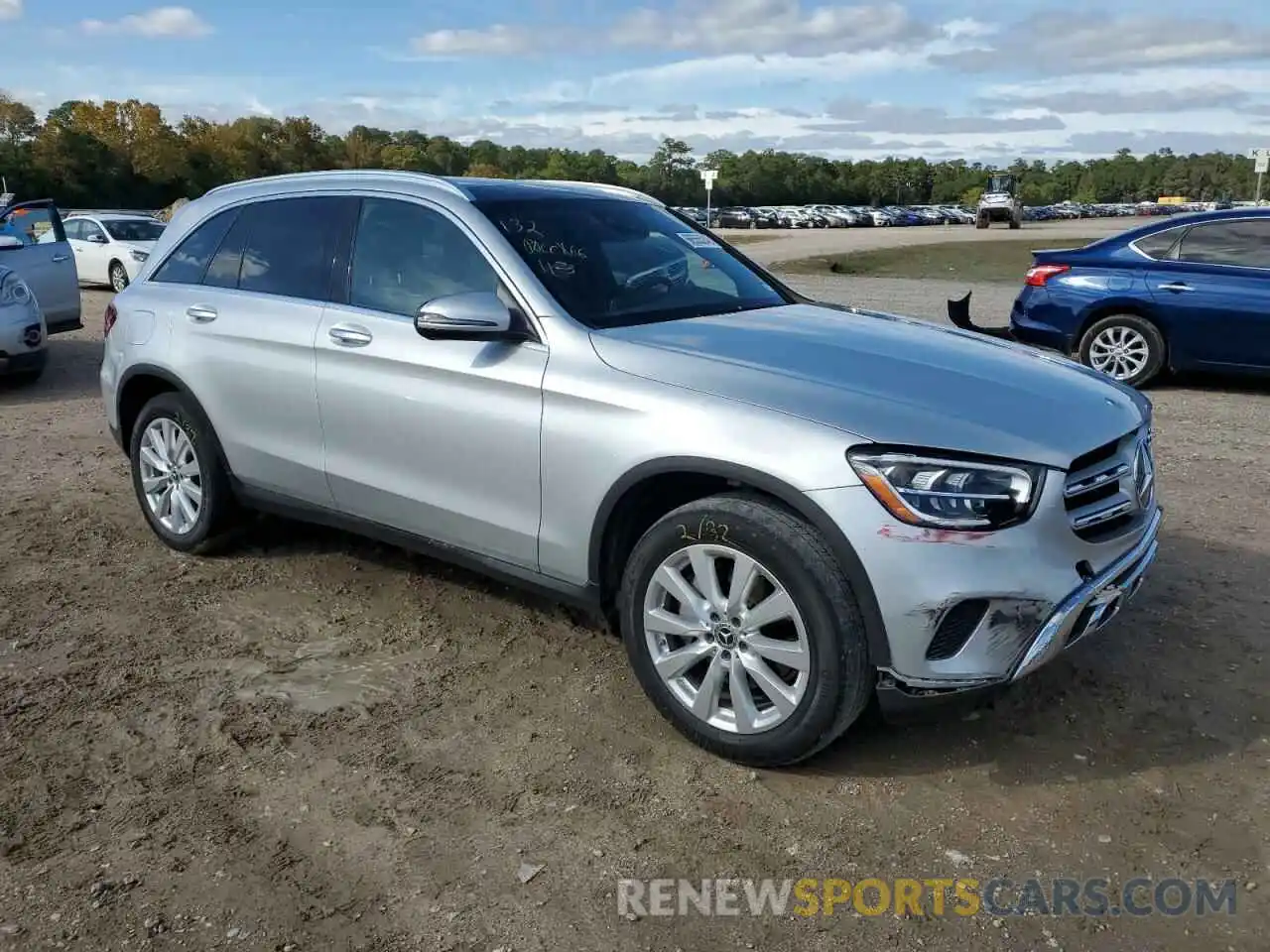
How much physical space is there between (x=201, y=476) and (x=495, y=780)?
2.49 meters

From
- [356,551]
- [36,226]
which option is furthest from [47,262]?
[356,551]

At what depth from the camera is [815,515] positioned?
3053mm

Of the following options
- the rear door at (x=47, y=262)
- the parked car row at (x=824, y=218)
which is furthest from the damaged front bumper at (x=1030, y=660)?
the parked car row at (x=824, y=218)

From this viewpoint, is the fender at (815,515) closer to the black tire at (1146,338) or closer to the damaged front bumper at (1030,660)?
the damaged front bumper at (1030,660)

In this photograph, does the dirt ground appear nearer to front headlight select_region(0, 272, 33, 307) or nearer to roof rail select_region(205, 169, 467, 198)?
roof rail select_region(205, 169, 467, 198)

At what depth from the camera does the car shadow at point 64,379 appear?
9.62 metres

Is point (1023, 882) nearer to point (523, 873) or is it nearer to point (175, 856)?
point (523, 873)

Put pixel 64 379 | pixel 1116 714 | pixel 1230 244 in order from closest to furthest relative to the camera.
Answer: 1. pixel 1116 714
2. pixel 1230 244
3. pixel 64 379

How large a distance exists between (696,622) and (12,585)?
3417mm

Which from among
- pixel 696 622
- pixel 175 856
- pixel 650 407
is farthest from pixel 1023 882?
pixel 175 856

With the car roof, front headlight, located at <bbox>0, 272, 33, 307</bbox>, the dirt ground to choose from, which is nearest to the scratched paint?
the dirt ground

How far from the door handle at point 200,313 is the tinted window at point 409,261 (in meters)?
0.89

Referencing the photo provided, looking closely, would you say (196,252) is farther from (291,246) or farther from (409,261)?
(409,261)

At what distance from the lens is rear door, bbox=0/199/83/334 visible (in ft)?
34.3
